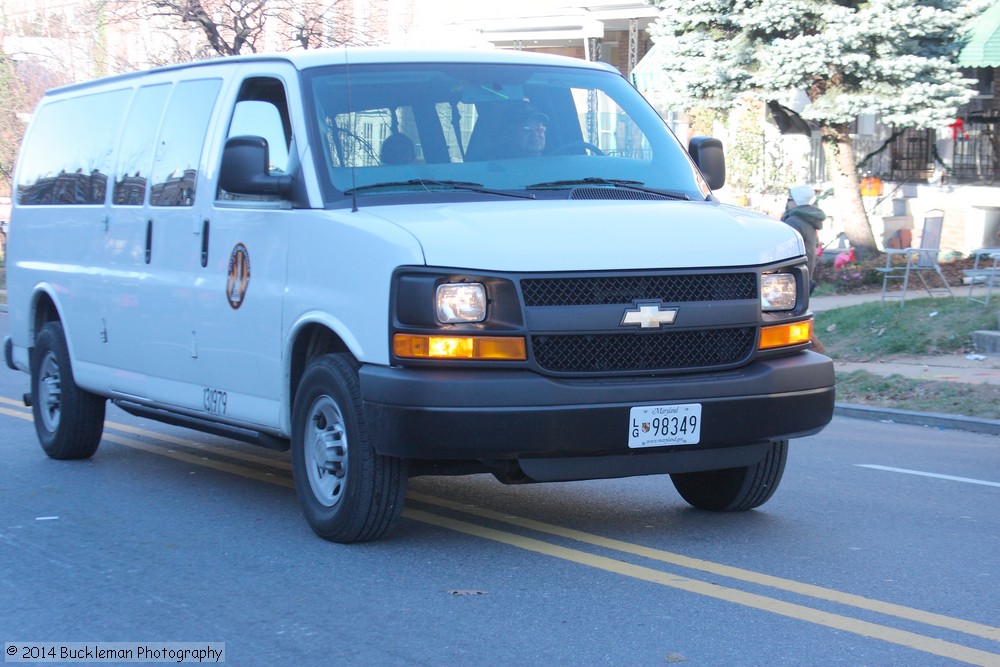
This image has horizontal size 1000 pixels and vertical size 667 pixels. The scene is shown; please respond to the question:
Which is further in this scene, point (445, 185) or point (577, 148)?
point (577, 148)

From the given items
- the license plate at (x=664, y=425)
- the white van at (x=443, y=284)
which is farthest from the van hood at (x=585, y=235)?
the license plate at (x=664, y=425)

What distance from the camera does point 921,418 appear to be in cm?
1164

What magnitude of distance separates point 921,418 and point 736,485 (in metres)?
5.48

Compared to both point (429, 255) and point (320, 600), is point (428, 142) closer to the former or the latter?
point (429, 255)

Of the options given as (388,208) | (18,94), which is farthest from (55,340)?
(18,94)

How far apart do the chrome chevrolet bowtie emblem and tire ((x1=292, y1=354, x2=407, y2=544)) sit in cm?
116

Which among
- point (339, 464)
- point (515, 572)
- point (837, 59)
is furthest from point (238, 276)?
point (837, 59)

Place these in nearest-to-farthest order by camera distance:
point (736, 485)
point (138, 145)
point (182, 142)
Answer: point (736, 485) → point (182, 142) → point (138, 145)

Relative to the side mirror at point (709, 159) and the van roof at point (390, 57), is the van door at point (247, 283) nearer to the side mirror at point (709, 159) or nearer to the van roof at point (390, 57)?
the van roof at point (390, 57)

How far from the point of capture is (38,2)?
1430 inches

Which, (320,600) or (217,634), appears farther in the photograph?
(320,600)

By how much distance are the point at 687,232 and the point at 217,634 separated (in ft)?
8.43

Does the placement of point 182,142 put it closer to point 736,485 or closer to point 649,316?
point 649,316

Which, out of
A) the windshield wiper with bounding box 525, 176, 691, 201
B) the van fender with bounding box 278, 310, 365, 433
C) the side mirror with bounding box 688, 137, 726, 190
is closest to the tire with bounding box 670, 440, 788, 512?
the windshield wiper with bounding box 525, 176, 691, 201
